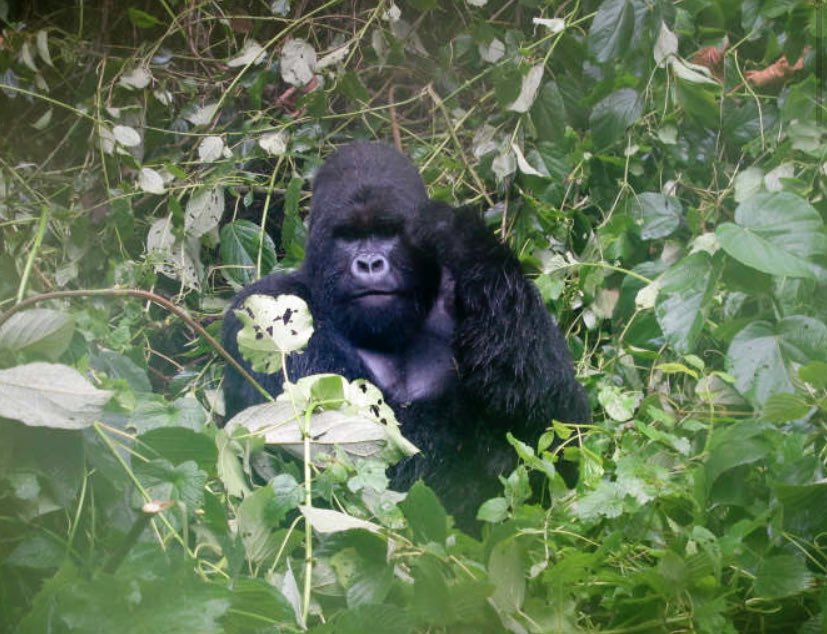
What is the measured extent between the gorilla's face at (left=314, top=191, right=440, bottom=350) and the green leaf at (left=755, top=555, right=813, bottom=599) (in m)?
1.07

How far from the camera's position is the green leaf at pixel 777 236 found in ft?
4.61

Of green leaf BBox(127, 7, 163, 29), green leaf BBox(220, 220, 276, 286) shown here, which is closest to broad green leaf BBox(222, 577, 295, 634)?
green leaf BBox(220, 220, 276, 286)

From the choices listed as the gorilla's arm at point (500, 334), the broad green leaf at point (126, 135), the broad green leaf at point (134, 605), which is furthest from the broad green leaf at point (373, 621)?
the broad green leaf at point (126, 135)

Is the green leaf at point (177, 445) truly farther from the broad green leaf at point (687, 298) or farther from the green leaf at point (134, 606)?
the broad green leaf at point (687, 298)

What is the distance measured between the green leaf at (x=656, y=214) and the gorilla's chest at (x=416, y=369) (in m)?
0.49

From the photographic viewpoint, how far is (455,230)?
6.64 feet

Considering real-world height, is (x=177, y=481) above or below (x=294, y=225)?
above

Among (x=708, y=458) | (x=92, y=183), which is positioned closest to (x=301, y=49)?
(x=92, y=183)

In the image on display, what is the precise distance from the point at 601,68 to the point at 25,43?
1434 millimetres

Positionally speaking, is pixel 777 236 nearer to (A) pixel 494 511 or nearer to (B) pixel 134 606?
(A) pixel 494 511

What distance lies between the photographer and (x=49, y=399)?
928 mm

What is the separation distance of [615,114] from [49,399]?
159 cm

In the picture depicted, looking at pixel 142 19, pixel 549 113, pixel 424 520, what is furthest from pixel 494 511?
pixel 142 19

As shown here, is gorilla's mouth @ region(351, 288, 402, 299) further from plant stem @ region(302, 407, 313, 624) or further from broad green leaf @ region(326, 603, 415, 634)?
broad green leaf @ region(326, 603, 415, 634)
